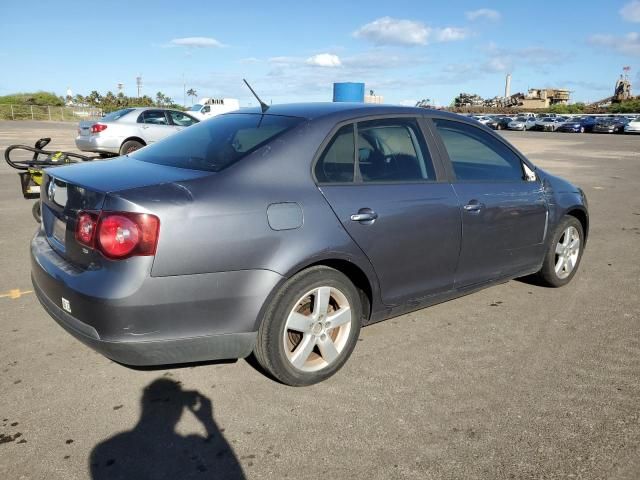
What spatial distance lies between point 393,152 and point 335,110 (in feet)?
1.61

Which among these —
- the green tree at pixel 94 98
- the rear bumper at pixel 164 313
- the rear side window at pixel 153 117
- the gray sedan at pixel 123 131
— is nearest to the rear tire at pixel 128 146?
the gray sedan at pixel 123 131

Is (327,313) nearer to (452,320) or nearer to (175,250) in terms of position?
(175,250)

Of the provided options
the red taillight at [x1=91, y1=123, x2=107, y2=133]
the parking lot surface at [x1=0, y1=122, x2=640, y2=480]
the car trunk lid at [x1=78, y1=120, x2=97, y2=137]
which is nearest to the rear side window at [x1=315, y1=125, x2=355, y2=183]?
the parking lot surface at [x1=0, y1=122, x2=640, y2=480]

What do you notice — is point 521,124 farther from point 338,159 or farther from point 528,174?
point 338,159

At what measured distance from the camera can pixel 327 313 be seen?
3174mm

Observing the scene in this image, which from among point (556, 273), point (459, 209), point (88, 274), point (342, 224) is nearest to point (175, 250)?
point (88, 274)

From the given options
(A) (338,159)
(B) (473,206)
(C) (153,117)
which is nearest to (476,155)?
(B) (473,206)

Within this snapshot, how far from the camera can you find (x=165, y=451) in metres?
2.53

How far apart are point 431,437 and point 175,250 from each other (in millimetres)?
1547

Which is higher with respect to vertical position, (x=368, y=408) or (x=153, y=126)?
(x=153, y=126)

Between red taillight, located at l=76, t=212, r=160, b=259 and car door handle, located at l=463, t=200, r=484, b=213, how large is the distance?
2173 millimetres

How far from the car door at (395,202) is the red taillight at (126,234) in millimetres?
1005

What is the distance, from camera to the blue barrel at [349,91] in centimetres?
1912

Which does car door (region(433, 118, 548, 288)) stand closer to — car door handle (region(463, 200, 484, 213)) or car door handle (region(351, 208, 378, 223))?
car door handle (region(463, 200, 484, 213))
